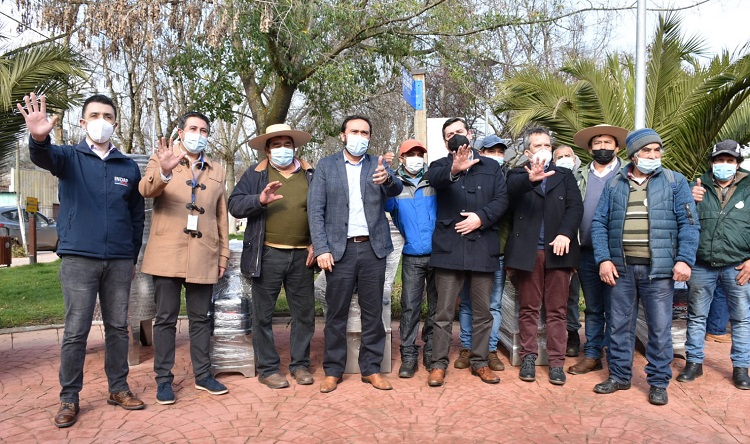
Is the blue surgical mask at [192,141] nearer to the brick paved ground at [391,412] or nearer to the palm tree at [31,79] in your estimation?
the palm tree at [31,79]

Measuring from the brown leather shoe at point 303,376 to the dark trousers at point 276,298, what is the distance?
1.6 inches

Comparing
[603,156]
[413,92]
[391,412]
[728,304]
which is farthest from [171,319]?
[413,92]

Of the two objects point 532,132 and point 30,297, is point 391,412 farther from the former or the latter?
point 30,297

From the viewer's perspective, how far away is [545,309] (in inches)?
225

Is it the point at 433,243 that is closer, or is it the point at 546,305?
the point at 433,243

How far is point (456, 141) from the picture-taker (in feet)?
16.9

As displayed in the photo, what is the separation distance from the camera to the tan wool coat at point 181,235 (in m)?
4.88

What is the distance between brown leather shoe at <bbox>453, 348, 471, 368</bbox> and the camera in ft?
19.0

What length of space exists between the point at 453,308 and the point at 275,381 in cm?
162

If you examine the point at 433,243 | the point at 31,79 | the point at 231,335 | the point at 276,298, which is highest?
the point at 31,79

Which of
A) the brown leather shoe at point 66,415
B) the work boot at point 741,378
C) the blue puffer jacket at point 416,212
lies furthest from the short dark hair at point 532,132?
the brown leather shoe at point 66,415

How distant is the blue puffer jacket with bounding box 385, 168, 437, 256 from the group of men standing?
0.04ft

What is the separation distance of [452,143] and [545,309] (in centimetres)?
179

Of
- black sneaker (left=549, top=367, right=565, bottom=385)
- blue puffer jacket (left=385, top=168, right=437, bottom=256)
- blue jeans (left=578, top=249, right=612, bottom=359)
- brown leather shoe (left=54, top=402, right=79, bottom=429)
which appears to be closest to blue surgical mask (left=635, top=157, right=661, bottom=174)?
blue jeans (left=578, top=249, right=612, bottom=359)
